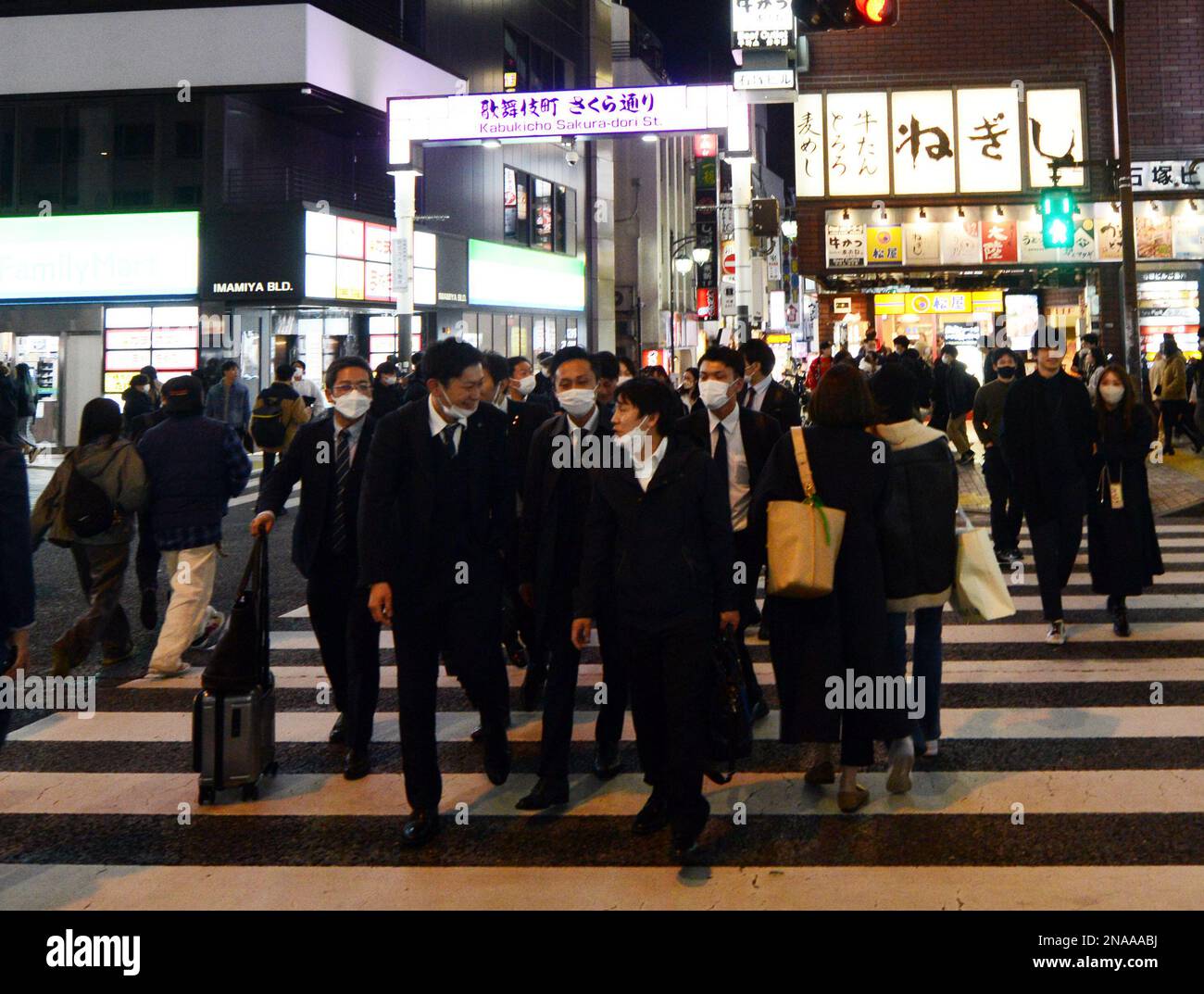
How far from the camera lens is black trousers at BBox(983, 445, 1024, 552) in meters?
11.8

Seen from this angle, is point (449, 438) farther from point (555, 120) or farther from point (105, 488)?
point (555, 120)

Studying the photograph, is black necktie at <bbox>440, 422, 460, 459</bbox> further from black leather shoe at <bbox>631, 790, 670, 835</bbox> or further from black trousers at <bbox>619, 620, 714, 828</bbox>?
black leather shoe at <bbox>631, 790, 670, 835</bbox>

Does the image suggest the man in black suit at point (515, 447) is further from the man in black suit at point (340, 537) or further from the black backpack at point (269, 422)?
the black backpack at point (269, 422)

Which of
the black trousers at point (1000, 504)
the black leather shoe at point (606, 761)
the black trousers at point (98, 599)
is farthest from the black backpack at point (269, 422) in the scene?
the black leather shoe at point (606, 761)

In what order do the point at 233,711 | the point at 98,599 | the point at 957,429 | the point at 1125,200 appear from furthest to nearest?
1. the point at 957,429
2. the point at 1125,200
3. the point at 98,599
4. the point at 233,711

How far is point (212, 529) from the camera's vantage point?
8.65m

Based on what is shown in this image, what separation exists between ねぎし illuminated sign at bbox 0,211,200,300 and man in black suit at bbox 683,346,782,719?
23.8 m

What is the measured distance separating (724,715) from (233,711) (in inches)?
92.3

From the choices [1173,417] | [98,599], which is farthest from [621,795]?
[1173,417]

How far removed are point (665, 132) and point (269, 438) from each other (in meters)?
12.2

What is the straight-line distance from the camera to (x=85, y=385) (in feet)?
94.2

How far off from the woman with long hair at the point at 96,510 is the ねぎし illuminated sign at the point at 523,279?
2974 cm

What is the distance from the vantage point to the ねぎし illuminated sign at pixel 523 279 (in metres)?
38.9

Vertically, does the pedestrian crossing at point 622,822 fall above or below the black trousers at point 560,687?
below
